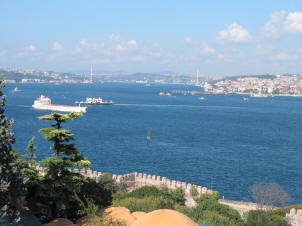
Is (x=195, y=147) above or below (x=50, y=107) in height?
below

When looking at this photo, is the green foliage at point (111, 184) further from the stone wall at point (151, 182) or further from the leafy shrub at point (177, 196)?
the leafy shrub at point (177, 196)

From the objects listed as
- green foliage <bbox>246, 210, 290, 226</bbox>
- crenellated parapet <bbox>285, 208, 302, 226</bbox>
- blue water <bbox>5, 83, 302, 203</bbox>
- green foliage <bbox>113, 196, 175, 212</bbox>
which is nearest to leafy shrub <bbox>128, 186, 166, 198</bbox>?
green foliage <bbox>113, 196, 175, 212</bbox>

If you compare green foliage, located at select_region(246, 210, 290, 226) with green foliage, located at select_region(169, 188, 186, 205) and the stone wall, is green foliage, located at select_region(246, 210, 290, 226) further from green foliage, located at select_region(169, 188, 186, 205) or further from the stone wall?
the stone wall

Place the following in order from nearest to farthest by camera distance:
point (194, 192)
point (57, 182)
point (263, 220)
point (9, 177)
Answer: point (9, 177)
point (57, 182)
point (263, 220)
point (194, 192)

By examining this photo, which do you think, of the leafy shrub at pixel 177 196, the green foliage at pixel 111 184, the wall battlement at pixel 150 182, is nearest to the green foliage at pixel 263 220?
the leafy shrub at pixel 177 196

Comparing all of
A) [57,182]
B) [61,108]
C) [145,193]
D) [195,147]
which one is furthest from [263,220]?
[61,108]

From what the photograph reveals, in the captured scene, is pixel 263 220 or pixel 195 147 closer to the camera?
pixel 263 220

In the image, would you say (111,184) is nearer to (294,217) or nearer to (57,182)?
(57,182)

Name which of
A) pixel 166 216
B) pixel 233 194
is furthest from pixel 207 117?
pixel 166 216

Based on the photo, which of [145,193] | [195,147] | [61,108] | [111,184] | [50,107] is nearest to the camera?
[145,193]
